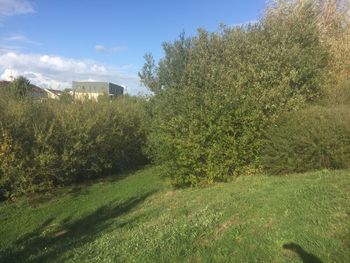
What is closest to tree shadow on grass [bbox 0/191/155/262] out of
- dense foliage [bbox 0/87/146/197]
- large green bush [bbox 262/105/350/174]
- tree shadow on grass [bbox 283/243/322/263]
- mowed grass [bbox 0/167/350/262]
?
mowed grass [bbox 0/167/350/262]

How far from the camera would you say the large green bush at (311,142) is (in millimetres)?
11344

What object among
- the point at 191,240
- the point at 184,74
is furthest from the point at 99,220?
the point at 184,74

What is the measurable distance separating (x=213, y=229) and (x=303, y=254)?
73.7 inches

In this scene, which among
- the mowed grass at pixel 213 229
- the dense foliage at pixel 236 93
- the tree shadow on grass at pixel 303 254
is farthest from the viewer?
the dense foliage at pixel 236 93

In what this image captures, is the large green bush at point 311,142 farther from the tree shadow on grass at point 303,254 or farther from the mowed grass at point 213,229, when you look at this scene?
the tree shadow on grass at point 303,254

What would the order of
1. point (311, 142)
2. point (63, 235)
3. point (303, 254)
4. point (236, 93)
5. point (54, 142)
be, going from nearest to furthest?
point (303, 254) < point (63, 235) < point (311, 142) < point (236, 93) < point (54, 142)

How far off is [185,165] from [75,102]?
8.31 m

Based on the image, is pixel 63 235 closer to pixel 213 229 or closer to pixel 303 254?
pixel 213 229

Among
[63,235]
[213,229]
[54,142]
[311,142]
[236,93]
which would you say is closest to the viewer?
[213,229]

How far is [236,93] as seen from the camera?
14.1 m

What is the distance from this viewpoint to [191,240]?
6.29 metres

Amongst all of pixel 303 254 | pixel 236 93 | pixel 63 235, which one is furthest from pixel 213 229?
pixel 236 93

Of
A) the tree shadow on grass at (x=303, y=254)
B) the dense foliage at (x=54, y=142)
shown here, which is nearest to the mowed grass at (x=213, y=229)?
the tree shadow on grass at (x=303, y=254)

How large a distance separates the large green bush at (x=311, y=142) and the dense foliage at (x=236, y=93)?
0.80 metres
